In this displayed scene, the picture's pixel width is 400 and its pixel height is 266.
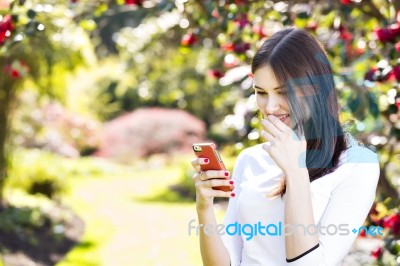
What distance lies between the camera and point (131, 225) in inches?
397

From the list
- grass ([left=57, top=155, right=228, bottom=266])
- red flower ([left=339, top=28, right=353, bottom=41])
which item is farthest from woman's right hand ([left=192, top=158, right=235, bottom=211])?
grass ([left=57, top=155, right=228, bottom=266])

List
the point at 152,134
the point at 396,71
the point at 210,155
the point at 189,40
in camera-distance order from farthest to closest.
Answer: the point at 152,134, the point at 189,40, the point at 396,71, the point at 210,155

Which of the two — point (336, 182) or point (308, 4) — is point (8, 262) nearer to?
point (308, 4)

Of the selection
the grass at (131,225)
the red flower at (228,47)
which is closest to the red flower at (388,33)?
the red flower at (228,47)

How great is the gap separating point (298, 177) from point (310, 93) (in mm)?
279

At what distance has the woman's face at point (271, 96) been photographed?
2.21 metres

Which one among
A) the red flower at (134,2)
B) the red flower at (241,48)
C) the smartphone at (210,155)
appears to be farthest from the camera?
the red flower at (241,48)

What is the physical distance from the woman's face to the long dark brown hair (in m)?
0.02

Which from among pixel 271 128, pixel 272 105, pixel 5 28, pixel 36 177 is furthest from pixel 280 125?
pixel 36 177

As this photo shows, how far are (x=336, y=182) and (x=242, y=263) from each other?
1.37ft

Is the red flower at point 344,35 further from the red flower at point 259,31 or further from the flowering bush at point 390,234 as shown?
the flowering bush at point 390,234

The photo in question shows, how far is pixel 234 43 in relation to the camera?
4492mm

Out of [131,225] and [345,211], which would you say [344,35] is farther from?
[131,225]

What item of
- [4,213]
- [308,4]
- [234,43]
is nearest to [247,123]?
[234,43]
